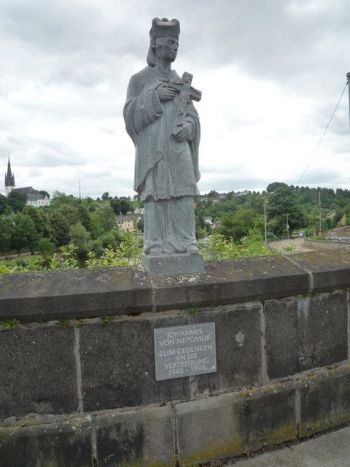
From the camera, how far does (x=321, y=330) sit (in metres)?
3.28

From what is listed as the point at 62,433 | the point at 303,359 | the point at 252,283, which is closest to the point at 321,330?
the point at 303,359

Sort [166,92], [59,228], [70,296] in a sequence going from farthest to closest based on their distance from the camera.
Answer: [59,228], [166,92], [70,296]

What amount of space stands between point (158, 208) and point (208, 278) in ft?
2.31

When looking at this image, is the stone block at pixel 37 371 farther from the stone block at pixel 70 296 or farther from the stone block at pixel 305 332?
the stone block at pixel 305 332

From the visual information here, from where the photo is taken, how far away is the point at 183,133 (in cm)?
314

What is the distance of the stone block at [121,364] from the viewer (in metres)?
A: 2.73

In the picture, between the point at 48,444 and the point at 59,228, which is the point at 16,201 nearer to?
the point at 59,228

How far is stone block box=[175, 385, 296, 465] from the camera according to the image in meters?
2.81

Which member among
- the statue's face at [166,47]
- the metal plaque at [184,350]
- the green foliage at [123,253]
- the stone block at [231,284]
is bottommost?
the metal plaque at [184,350]

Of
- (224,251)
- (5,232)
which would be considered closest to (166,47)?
(224,251)

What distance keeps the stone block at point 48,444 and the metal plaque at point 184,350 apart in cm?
63

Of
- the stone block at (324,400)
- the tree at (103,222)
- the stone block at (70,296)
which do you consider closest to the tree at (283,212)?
the tree at (103,222)

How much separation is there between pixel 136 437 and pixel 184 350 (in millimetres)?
655

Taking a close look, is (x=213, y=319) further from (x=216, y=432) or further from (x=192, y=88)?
(x=192, y=88)
